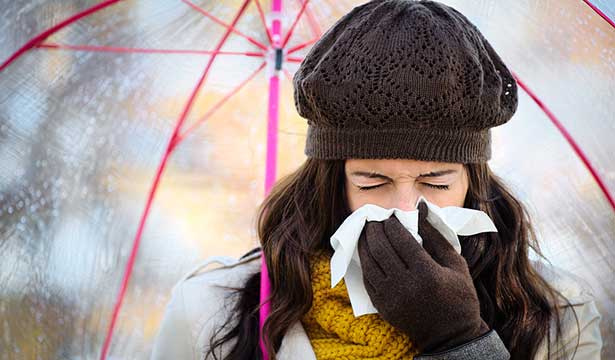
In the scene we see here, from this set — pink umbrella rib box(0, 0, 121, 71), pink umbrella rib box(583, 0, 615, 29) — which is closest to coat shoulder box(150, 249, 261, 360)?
pink umbrella rib box(0, 0, 121, 71)

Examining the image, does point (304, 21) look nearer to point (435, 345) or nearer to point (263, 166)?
point (263, 166)

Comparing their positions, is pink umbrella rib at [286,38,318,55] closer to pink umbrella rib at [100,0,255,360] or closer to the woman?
pink umbrella rib at [100,0,255,360]

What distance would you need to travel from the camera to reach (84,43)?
3098mm

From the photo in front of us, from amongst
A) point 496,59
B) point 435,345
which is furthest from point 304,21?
point 435,345

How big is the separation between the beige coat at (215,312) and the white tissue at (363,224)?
0.23 meters

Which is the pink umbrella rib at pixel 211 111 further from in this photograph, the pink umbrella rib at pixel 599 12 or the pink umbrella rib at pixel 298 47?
the pink umbrella rib at pixel 599 12

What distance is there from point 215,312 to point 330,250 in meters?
0.39

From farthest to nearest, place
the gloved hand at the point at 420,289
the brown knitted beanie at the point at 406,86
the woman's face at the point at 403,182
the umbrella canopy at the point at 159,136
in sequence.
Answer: the umbrella canopy at the point at 159,136, the woman's face at the point at 403,182, the brown knitted beanie at the point at 406,86, the gloved hand at the point at 420,289

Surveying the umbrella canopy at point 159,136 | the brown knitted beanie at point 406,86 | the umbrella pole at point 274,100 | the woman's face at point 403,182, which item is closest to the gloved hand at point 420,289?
the woman's face at point 403,182

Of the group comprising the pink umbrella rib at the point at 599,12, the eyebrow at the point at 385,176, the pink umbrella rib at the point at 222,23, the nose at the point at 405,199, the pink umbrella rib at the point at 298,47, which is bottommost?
the nose at the point at 405,199

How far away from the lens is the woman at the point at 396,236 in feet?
8.29

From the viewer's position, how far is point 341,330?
2.72 meters

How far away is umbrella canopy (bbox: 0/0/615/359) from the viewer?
3049 mm

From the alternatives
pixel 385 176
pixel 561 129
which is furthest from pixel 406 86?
pixel 561 129
